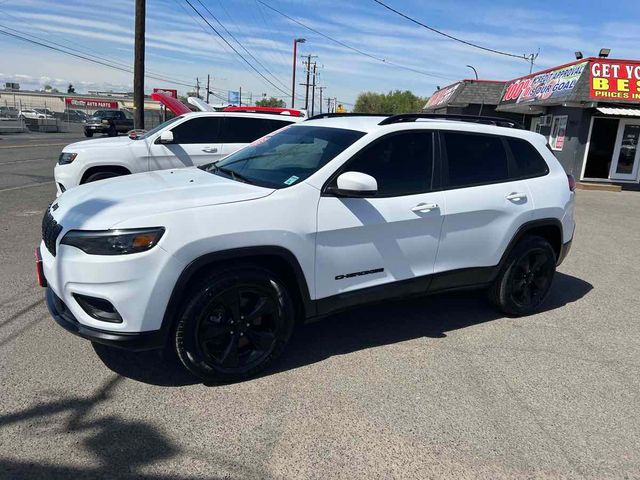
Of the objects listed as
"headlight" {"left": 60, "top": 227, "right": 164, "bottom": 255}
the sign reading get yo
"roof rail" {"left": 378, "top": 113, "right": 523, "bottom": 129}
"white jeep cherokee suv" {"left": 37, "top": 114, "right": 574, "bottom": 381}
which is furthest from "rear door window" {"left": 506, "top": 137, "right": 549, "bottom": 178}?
the sign reading get yo

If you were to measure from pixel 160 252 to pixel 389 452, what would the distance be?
1.72 metres

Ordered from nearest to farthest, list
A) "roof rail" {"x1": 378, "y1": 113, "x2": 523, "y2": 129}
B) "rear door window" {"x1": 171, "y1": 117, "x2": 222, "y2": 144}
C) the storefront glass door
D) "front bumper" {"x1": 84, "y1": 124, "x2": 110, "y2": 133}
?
"roof rail" {"x1": 378, "y1": 113, "x2": 523, "y2": 129}
"rear door window" {"x1": 171, "y1": 117, "x2": 222, "y2": 144}
the storefront glass door
"front bumper" {"x1": 84, "y1": 124, "x2": 110, "y2": 133}

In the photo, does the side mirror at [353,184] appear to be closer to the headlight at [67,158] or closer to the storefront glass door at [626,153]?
the headlight at [67,158]

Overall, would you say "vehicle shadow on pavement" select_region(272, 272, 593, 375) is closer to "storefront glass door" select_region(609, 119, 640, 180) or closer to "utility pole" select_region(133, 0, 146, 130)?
"utility pole" select_region(133, 0, 146, 130)

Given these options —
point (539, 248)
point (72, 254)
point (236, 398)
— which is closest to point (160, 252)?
point (72, 254)

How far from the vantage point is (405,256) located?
388 centimetres

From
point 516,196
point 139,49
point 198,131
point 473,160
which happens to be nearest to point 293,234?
point 473,160

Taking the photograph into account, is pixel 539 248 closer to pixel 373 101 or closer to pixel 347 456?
pixel 347 456

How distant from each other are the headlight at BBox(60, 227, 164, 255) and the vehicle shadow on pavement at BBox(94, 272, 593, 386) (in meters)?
0.99

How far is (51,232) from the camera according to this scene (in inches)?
129

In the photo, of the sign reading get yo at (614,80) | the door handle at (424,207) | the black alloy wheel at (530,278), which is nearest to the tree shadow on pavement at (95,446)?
the door handle at (424,207)

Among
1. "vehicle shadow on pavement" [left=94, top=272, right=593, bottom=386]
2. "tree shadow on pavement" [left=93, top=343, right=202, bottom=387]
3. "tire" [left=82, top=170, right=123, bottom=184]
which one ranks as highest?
"tire" [left=82, top=170, right=123, bottom=184]

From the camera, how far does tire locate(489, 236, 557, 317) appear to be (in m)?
4.64

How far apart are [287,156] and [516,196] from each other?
2.09 meters
